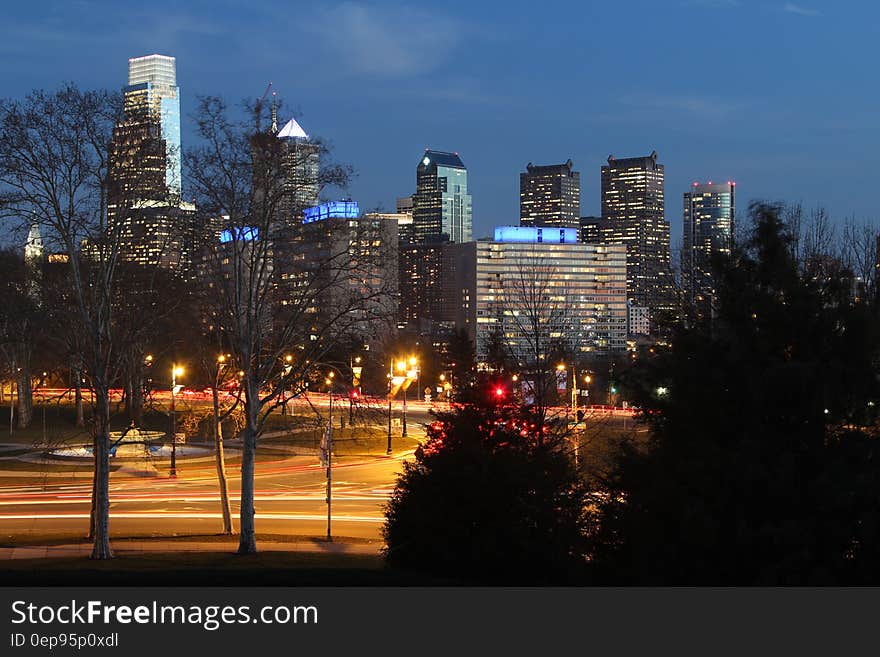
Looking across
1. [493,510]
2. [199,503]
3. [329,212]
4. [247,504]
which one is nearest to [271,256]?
[329,212]

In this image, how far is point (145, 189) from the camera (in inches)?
1000

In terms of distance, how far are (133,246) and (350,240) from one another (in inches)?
245

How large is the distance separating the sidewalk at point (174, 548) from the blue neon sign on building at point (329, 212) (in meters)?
9.18

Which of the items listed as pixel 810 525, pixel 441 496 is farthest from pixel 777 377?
pixel 441 496

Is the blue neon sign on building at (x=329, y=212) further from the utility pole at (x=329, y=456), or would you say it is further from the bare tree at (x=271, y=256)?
the utility pole at (x=329, y=456)

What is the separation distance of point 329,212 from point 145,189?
16.1 feet

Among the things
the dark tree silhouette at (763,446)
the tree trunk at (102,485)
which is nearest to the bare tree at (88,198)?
the tree trunk at (102,485)

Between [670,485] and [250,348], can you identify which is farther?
[250,348]

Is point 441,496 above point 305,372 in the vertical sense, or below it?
below

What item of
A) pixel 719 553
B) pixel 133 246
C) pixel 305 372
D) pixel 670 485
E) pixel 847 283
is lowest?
pixel 719 553

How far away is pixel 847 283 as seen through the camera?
53.4 feet

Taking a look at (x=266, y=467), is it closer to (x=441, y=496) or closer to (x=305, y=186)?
(x=305, y=186)

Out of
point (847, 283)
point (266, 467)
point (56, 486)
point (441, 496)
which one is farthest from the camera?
point (266, 467)

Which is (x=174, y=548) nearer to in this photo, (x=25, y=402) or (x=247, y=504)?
(x=247, y=504)
